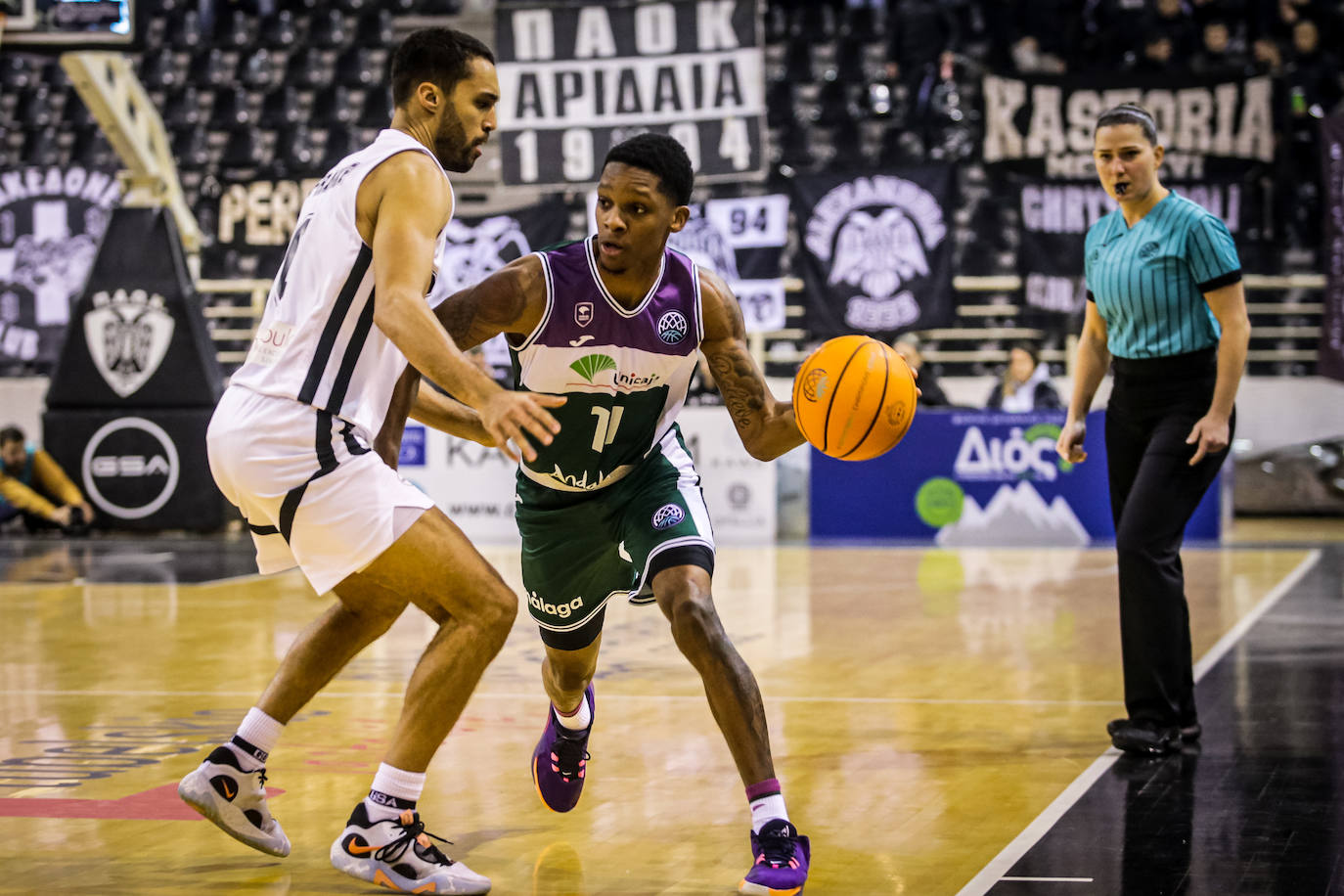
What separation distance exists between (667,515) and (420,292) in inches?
38.1

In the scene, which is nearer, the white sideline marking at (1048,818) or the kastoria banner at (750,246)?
the white sideline marking at (1048,818)

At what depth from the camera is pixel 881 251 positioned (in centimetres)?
1525

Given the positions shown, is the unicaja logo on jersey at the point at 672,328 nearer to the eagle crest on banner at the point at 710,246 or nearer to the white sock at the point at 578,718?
the white sock at the point at 578,718

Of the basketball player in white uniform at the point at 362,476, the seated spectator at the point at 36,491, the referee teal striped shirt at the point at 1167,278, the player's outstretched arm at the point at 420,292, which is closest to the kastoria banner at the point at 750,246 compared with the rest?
the seated spectator at the point at 36,491

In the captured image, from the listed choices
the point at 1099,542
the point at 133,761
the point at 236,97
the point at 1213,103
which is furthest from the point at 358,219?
the point at 236,97

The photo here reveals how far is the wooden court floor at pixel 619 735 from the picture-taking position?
356 cm

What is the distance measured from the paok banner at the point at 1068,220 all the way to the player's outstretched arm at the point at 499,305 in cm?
1210

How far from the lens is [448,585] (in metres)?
3.29

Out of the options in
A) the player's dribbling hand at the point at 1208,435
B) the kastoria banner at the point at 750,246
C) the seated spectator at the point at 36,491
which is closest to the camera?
the player's dribbling hand at the point at 1208,435

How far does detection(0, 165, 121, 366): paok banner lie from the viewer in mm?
17031

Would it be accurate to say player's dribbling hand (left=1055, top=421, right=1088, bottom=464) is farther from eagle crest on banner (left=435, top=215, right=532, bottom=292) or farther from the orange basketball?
eagle crest on banner (left=435, top=215, right=532, bottom=292)

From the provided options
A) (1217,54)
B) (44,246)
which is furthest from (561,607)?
(44,246)

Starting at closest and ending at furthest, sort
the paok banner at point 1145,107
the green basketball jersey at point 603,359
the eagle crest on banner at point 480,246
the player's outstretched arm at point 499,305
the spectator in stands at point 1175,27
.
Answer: the player's outstretched arm at point 499,305, the green basketball jersey at point 603,359, the paok banner at point 1145,107, the eagle crest on banner at point 480,246, the spectator in stands at point 1175,27

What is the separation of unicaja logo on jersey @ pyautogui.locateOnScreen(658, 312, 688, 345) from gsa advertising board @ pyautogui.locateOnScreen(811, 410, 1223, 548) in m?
8.79
